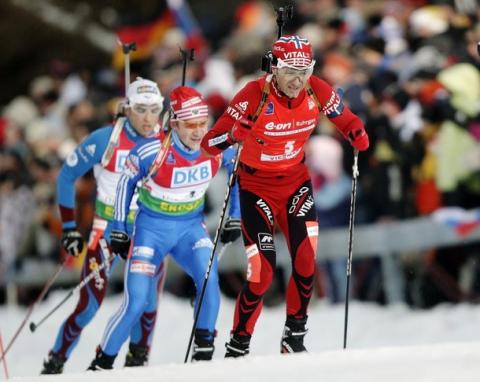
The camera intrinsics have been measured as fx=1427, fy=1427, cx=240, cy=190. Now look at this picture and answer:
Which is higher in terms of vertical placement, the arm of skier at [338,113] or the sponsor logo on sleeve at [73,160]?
the arm of skier at [338,113]

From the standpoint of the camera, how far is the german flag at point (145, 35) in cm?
1964

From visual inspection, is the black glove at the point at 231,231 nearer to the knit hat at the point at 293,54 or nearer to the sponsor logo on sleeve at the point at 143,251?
the sponsor logo on sleeve at the point at 143,251

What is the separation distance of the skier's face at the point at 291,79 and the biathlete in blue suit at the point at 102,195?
6.29ft

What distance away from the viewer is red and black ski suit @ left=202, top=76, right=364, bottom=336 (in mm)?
10016

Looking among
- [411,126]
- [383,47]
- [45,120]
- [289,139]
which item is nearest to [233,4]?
[45,120]

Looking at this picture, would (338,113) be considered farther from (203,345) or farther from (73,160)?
(73,160)

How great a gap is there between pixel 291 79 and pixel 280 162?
699 millimetres

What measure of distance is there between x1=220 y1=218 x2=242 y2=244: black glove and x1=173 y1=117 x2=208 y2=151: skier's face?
75 centimetres

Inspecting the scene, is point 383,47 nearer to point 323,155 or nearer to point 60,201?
point 323,155

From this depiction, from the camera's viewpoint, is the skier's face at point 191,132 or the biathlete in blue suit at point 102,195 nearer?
the skier's face at point 191,132

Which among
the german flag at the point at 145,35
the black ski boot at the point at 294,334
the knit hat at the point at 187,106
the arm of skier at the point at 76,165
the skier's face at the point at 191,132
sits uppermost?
the german flag at the point at 145,35

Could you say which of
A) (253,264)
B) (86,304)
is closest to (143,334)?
(86,304)

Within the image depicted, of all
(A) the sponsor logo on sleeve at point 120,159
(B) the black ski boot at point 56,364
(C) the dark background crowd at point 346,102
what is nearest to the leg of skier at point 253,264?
(C) the dark background crowd at point 346,102

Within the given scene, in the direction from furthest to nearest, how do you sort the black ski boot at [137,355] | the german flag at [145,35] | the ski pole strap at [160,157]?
the german flag at [145,35]
the black ski boot at [137,355]
the ski pole strap at [160,157]
